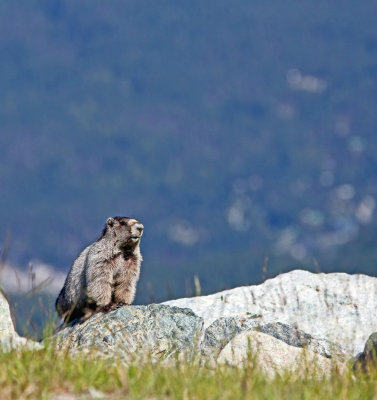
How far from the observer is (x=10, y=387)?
611 centimetres

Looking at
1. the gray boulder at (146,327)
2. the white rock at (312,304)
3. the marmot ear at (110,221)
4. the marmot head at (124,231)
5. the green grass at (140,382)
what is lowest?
the green grass at (140,382)

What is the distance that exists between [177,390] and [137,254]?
9.99 metres

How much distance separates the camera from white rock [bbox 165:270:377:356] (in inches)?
614

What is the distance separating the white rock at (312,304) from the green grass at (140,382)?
8.15m

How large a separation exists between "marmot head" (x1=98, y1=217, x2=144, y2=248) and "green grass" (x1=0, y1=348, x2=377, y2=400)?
879 cm

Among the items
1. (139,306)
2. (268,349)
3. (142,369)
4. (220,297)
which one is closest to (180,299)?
(220,297)

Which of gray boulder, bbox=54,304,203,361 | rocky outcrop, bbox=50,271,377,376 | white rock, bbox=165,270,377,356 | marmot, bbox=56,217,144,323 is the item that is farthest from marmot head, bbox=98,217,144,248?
gray boulder, bbox=54,304,203,361

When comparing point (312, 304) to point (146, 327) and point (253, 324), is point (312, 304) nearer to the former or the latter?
point (253, 324)

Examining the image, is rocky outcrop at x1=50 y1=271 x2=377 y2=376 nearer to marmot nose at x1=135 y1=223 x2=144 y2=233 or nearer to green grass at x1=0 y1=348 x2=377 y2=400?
marmot nose at x1=135 y1=223 x2=144 y2=233

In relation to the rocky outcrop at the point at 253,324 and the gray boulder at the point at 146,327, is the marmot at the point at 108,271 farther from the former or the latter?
the gray boulder at the point at 146,327

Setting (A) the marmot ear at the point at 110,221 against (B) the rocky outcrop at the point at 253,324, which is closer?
(B) the rocky outcrop at the point at 253,324

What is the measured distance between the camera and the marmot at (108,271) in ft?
50.8

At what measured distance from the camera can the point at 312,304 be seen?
15.9m

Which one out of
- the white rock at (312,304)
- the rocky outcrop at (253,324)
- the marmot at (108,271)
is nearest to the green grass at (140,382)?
the rocky outcrop at (253,324)
